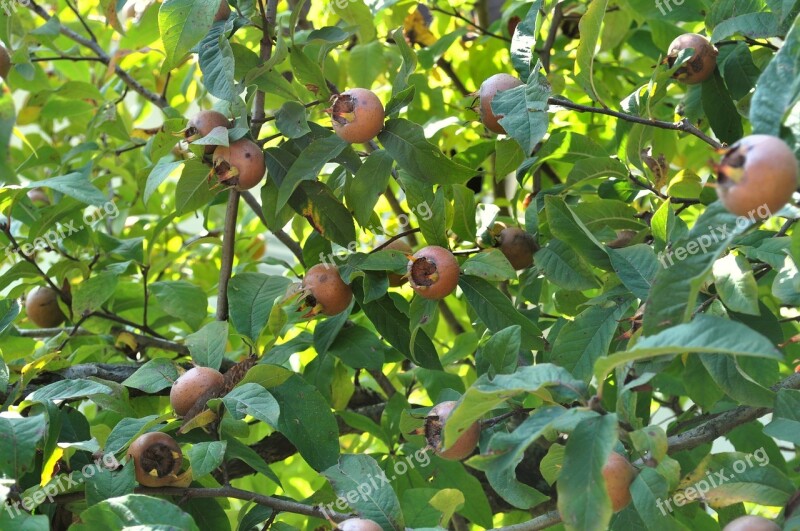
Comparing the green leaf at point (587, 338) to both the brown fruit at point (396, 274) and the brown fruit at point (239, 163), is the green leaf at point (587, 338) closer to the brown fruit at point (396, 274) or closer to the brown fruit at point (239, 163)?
the brown fruit at point (396, 274)

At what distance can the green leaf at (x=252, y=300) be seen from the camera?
4.51 ft

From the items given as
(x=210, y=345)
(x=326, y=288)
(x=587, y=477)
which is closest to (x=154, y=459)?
(x=210, y=345)

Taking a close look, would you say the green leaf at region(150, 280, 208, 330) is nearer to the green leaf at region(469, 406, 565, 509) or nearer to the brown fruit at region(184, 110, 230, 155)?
the brown fruit at region(184, 110, 230, 155)

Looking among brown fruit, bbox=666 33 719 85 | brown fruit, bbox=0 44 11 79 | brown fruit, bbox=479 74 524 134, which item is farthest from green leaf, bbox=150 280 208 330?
brown fruit, bbox=666 33 719 85

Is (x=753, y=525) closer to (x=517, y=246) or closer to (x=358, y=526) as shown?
(x=358, y=526)

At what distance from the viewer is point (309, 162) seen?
4.08 ft

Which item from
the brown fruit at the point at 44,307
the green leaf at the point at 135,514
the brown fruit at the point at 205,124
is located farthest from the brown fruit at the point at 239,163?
the brown fruit at the point at 44,307

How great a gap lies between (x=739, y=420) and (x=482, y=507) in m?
0.52

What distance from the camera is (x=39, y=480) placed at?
121 centimetres

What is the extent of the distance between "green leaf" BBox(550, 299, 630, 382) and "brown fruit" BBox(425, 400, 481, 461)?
16 cm

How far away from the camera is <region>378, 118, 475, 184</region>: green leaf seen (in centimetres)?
124

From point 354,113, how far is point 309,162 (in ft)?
0.32

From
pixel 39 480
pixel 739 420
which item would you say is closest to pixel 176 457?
pixel 39 480

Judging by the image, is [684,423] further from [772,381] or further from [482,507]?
[482,507]
